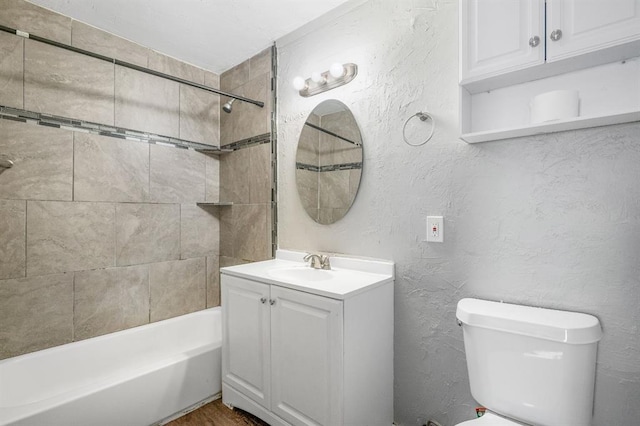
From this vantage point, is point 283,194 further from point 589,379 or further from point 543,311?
point 589,379

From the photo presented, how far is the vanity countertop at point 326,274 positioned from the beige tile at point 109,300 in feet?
2.85

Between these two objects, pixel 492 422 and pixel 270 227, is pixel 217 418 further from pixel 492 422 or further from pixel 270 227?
pixel 492 422

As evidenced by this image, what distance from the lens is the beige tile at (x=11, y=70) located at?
172cm

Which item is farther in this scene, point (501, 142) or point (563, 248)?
point (501, 142)

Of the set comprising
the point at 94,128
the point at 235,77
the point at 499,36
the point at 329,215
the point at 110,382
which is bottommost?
the point at 110,382

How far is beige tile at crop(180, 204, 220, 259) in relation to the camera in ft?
8.20

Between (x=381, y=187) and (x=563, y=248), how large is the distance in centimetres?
83

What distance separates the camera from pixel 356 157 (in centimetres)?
180

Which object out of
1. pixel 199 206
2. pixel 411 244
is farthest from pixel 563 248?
pixel 199 206

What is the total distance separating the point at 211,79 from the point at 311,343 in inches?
91.6

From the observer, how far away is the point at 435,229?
150 cm

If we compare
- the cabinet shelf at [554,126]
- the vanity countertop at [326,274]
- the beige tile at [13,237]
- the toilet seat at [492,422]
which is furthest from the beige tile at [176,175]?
the toilet seat at [492,422]

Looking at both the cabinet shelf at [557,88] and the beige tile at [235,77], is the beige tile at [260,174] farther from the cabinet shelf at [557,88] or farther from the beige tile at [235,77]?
the cabinet shelf at [557,88]

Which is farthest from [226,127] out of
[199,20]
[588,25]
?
[588,25]
